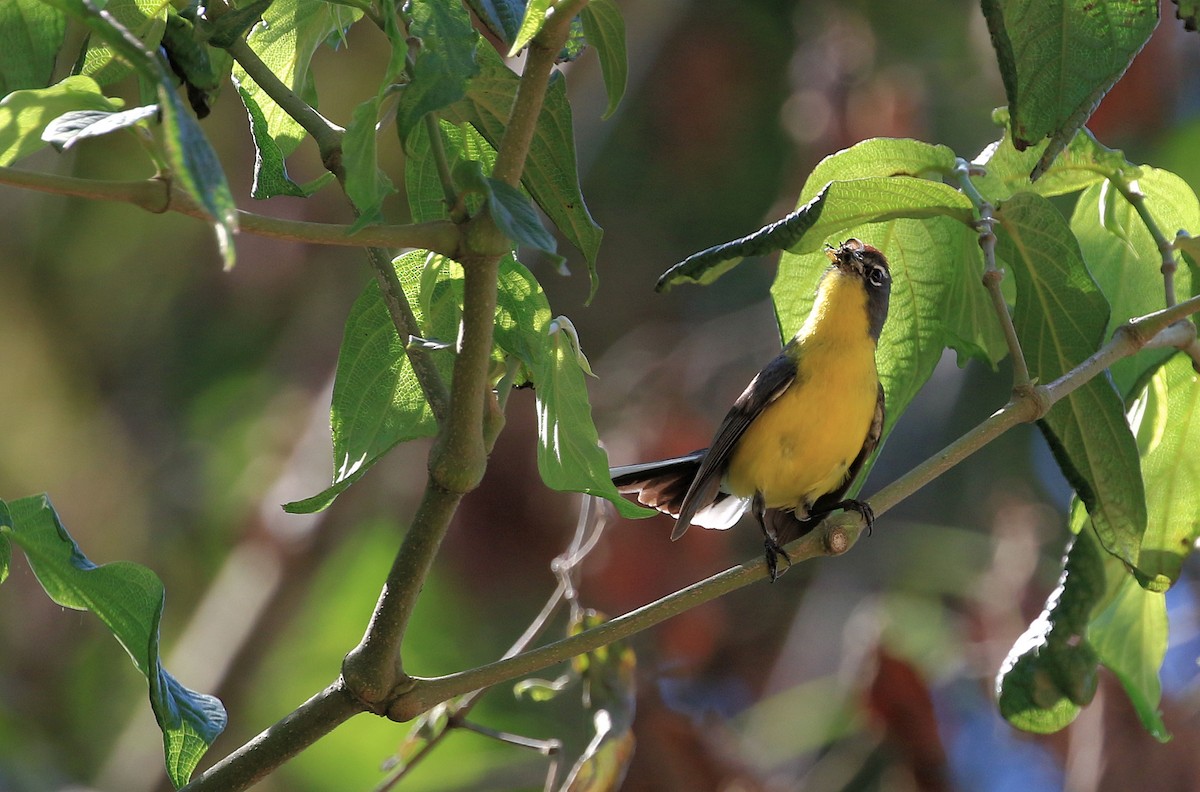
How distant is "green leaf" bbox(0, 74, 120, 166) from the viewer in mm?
1240

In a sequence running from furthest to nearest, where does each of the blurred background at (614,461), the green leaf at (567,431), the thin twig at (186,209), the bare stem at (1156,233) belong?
the blurred background at (614,461)
the bare stem at (1156,233)
the green leaf at (567,431)
the thin twig at (186,209)

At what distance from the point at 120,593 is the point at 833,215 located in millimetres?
1003

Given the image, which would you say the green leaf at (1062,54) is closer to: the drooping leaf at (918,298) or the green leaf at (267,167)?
the drooping leaf at (918,298)

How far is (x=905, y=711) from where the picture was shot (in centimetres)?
532

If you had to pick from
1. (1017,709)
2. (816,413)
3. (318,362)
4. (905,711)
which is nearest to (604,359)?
(318,362)

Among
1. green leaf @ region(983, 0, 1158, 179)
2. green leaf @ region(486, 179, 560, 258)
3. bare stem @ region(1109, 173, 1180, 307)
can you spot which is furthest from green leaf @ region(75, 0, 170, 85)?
bare stem @ region(1109, 173, 1180, 307)

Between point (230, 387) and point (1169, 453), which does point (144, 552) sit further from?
point (1169, 453)

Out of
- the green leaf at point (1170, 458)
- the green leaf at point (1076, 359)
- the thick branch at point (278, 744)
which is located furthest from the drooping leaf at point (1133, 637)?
the thick branch at point (278, 744)

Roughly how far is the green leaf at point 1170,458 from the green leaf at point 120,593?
1.50 meters

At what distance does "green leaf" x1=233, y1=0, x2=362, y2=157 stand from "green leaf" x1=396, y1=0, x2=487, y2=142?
0.40 m

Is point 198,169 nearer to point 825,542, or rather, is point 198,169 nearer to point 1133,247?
point 825,542

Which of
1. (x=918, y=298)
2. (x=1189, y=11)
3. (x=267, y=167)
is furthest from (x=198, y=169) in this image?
(x=918, y=298)

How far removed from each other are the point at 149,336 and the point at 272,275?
40.9 inches

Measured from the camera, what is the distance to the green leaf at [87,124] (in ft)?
3.57
